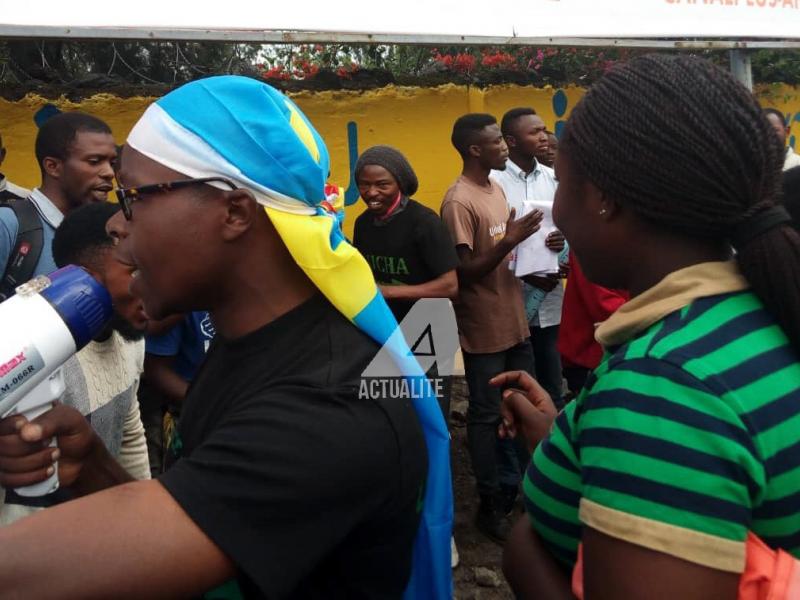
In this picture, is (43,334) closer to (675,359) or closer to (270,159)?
(270,159)

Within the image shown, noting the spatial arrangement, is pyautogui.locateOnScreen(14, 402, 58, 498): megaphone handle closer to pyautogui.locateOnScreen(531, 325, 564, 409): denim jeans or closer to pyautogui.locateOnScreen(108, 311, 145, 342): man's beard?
pyautogui.locateOnScreen(108, 311, 145, 342): man's beard

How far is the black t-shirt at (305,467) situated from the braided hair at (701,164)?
0.52 meters

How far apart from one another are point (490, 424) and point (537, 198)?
5.49 ft

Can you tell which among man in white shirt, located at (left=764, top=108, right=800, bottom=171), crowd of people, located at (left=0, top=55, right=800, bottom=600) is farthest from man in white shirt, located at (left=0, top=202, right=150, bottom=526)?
man in white shirt, located at (left=764, top=108, right=800, bottom=171)

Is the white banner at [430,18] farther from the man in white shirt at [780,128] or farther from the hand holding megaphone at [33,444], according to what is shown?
the hand holding megaphone at [33,444]

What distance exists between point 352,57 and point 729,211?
23.0ft

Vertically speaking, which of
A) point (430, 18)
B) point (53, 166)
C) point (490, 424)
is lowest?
point (490, 424)

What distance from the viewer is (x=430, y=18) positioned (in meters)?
4.45

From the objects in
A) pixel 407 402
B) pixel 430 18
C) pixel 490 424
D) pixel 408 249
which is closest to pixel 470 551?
pixel 490 424

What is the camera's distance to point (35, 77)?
5.13m

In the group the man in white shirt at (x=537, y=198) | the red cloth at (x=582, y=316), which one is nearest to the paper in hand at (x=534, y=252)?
the man in white shirt at (x=537, y=198)

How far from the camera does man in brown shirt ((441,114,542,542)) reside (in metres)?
4.00

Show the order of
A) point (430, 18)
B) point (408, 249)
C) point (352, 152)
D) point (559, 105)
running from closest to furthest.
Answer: point (408, 249)
point (430, 18)
point (352, 152)
point (559, 105)

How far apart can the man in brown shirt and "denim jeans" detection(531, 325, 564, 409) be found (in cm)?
32
